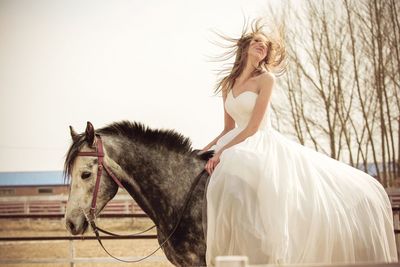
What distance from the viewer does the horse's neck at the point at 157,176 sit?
2510 millimetres

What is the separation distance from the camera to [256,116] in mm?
2430

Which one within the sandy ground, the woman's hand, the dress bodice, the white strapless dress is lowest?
the sandy ground

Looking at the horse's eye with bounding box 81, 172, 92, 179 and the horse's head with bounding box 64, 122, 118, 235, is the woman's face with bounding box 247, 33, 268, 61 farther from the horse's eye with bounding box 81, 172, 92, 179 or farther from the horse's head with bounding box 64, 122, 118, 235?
the horse's eye with bounding box 81, 172, 92, 179

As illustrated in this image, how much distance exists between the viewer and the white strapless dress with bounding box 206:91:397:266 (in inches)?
87.4

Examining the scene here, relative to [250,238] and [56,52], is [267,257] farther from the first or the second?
[56,52]

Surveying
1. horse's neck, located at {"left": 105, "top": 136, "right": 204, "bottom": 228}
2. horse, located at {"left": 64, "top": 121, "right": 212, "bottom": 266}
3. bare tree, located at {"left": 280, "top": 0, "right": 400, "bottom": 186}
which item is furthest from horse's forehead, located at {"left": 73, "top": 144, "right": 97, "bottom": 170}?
bare tree, located at {"left": 280, "top": 0, "right": 400, "bottom": 186}

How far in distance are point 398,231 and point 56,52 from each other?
6638mm

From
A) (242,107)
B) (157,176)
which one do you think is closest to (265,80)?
(242,107)

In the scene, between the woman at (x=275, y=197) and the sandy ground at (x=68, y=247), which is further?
the sandy ground at (x=68, y=247)

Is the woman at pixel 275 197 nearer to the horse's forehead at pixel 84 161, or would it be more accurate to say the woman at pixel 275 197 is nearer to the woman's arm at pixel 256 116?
the woman's arm at pixel 256 116

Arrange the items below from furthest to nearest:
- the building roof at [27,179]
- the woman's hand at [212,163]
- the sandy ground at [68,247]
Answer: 1. the building roof at [27,179]
2. the sandy ground at [68,247]
3. the woman's hand at [212,163]

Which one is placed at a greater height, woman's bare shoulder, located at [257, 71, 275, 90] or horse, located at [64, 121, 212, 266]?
woman's bare shoulder, located at [257, 71, 275, 90]

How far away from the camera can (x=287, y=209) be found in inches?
88.3

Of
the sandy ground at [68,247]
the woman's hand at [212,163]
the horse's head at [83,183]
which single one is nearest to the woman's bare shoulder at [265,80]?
the woman's hand at [212,163]
